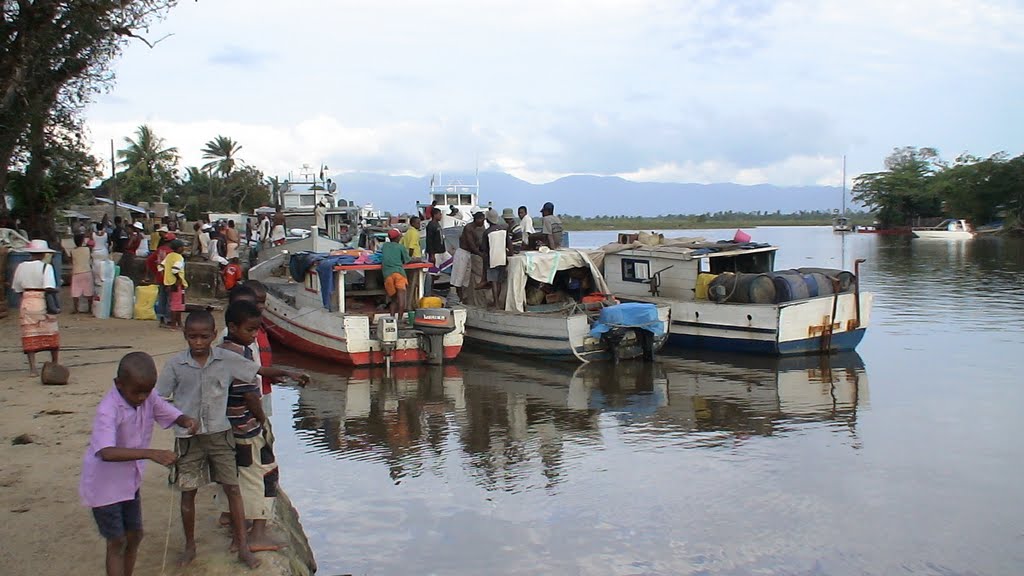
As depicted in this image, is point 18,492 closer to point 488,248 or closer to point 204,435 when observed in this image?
point 204,435

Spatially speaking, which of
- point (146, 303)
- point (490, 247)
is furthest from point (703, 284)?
point (146, 303)

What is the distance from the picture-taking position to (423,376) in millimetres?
15062

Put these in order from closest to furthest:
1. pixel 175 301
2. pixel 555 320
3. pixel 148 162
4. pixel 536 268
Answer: pixel 175 301 → pixel 555 320 → pixel 536 268 → pixel 148 162

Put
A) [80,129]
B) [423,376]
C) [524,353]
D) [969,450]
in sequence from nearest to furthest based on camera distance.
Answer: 1. [969,450]
2. [423,376]
3. [524,353]
4. [80,129]

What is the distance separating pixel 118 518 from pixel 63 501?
6.37 ft

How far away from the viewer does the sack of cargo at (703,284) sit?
17547 millimetres

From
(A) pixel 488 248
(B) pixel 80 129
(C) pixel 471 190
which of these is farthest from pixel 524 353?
(C) pixel 471 190

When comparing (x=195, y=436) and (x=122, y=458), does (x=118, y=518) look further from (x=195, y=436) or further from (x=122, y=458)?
(x=195, y=436)

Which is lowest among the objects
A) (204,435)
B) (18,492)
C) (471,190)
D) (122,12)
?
(18,492)

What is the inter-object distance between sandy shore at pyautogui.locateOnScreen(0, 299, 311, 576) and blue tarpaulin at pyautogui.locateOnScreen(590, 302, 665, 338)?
812cm

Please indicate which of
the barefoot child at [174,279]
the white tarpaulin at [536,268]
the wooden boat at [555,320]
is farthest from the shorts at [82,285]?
the white tarpaulin at [536,268]

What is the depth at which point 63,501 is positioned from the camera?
6.18 m

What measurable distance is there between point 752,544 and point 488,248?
10.3 meters

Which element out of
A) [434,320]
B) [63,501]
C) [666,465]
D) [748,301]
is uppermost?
[748,301]
